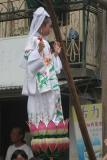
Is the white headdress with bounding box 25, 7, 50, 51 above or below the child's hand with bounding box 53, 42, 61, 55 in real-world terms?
above

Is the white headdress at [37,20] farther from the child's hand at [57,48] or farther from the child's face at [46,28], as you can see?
the child's hand at [57,48]

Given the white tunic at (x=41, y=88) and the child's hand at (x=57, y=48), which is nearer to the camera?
the child's hand at (x=57, y=48)

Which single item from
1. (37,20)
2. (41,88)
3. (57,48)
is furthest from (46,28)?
(41,88)

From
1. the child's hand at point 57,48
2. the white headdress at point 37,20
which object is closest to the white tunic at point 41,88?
the white headdress at point 37,20

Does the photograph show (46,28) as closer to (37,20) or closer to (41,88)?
(37,20)

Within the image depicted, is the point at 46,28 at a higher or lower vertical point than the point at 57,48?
higher

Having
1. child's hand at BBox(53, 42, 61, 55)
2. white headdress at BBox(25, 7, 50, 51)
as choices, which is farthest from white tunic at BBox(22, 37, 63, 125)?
child's hand at BBox(53, 42, 61, 55)

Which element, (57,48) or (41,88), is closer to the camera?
(57,48)

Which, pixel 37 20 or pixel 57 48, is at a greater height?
pixel 37 20

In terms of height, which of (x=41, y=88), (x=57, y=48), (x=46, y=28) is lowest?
(x=41, y=88)

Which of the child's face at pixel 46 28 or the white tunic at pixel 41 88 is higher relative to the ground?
the child's face at pixel 46 28

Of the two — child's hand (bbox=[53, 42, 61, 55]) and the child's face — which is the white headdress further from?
child's hand (bbox=[53, 42, 61, 55])

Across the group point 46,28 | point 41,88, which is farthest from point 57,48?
point 41,88

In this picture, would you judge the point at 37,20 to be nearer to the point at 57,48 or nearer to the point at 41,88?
the point at 57,48
